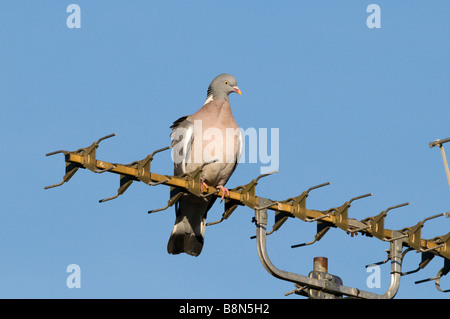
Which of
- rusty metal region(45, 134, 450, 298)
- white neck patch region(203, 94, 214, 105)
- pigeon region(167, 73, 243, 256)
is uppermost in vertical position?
white neck patch region(203, 94, 214, 105)

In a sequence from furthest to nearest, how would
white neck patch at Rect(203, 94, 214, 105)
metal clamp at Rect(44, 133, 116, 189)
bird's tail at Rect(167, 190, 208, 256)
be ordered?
white neck patch at Rect(203, 94, 214, 105), bird's tail at Rect(167, 190, 208, 256), metal clamp at Rect(44, 133, 116, 189)

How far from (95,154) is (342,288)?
3.03 metres

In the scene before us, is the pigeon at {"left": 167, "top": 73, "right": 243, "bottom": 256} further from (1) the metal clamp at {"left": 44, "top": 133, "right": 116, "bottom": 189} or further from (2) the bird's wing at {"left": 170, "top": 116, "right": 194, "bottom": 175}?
(1) the metal clamp at {"left": 44, "top": 133, "right": 116, "bottom": 189}

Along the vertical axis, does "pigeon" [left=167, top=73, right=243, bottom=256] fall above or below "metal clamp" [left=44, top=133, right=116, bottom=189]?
above

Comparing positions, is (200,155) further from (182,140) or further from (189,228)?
(189,228)

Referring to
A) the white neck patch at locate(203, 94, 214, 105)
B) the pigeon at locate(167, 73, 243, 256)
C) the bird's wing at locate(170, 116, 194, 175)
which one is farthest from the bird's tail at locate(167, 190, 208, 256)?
the white neck patch at locate(203, 94, 214, 105)

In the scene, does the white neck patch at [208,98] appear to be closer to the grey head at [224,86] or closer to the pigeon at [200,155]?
the grey head at [224,86]

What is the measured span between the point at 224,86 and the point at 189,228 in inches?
92.0

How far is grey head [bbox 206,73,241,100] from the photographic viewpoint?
→ 19328 millimetres

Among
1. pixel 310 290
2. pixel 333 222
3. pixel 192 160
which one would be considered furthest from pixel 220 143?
pixel 310 290

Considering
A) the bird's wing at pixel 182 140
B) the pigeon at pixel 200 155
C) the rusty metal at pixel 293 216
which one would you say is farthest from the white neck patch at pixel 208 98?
the rusty metal at pixel 293 216

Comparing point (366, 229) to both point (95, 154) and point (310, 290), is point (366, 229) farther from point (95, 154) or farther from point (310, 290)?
point (95, 154)

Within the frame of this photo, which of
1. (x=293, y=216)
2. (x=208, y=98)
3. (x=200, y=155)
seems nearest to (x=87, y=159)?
(x=293, y=216)

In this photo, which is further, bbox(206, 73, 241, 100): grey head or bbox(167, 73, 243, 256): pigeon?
bbox(206, 73, 241, 100): grey head
